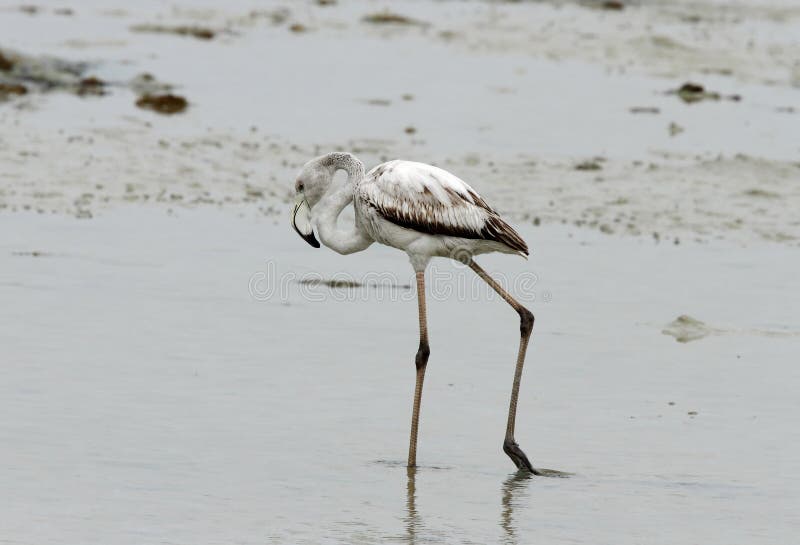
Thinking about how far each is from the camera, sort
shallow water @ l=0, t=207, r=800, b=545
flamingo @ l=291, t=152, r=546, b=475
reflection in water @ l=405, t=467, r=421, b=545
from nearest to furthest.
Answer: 1. reflection in water @ l=405, t=467, r=421, b=545
2. shallow water @ l=0, t=207, r=800, b=545
3. flamingo @ l=291, t=152, r=546, b=475

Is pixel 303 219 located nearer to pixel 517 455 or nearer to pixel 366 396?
pixel 366 396

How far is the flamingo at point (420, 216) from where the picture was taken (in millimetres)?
8109

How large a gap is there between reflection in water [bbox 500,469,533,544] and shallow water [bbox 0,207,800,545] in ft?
0.06

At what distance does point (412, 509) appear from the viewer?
691 centimetres

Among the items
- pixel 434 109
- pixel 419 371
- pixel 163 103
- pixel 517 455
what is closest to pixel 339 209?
pixel 419 371

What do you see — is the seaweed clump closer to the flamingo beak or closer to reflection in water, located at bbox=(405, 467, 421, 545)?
the flamingo beak

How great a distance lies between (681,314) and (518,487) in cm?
380

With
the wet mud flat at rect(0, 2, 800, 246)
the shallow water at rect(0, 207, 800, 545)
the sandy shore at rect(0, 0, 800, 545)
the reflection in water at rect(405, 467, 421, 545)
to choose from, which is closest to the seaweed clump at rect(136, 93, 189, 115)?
the wet mud flat at rect(0, 2, 800, 246)

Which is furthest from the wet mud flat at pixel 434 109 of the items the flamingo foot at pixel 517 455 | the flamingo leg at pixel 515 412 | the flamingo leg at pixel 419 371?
the flamingo foot at pixel 517 455

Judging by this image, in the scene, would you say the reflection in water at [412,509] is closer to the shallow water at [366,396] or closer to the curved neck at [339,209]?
the shallow water at [366,396]

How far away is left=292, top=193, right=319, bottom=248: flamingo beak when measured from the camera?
862cm

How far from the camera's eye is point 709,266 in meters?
12.4

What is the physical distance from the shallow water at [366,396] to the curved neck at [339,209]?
2.65ft

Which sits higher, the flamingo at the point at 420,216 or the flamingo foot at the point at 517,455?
the flamingo at the point at 420,216
